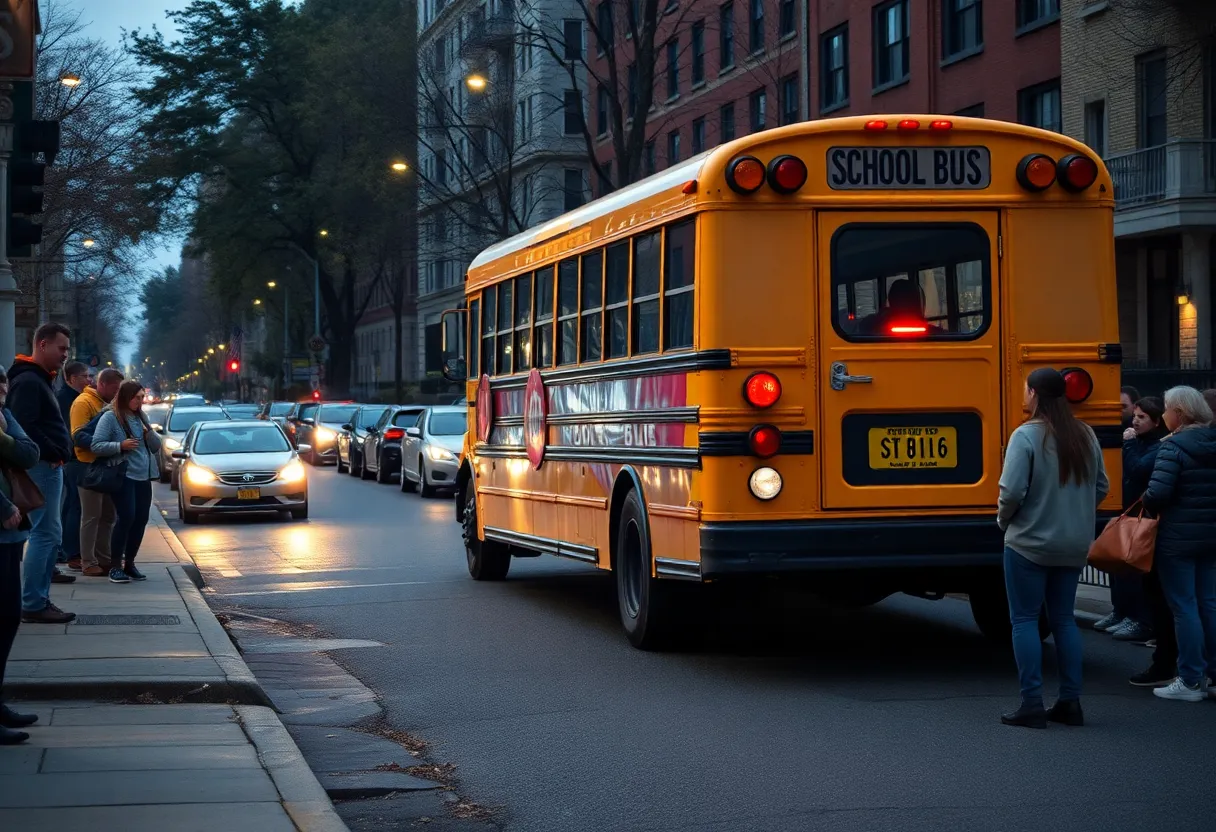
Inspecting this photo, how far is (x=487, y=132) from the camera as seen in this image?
58.2 meters

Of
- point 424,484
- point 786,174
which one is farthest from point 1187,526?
point 424,484

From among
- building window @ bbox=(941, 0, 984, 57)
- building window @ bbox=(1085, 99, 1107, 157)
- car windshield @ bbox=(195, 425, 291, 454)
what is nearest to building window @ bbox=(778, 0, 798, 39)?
building window @ bbox=(941, 0, 984, 57)

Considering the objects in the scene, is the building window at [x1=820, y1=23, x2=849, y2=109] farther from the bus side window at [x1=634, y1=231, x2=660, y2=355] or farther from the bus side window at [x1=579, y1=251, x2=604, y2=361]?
the bus side window at [x1=634, y1=231, x2=660, y2=355]

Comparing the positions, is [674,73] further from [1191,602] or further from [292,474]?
A: [1191,602]

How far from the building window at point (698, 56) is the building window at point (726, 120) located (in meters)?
1.83

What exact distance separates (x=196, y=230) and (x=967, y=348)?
61957 mm

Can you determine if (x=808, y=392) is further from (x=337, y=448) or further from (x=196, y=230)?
(x=196, y=230)

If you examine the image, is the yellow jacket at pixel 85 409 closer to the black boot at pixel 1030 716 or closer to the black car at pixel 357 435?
the black boot at pixel 1030 716

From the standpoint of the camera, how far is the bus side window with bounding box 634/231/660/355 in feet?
36.9

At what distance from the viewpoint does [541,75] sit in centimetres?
6378

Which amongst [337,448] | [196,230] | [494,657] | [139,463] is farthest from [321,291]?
[494,657]

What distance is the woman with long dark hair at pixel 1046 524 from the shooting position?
28.0ft

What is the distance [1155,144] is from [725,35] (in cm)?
1960

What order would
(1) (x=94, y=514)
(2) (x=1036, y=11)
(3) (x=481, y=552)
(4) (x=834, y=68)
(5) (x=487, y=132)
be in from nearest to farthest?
1. (1) (x=94, y=514)
2. (3) (x=481, y=552)
3. (2) (x=1036, y=11)
4. (4) (x=834, y=68)
5. (5) (x=487, y=132)
